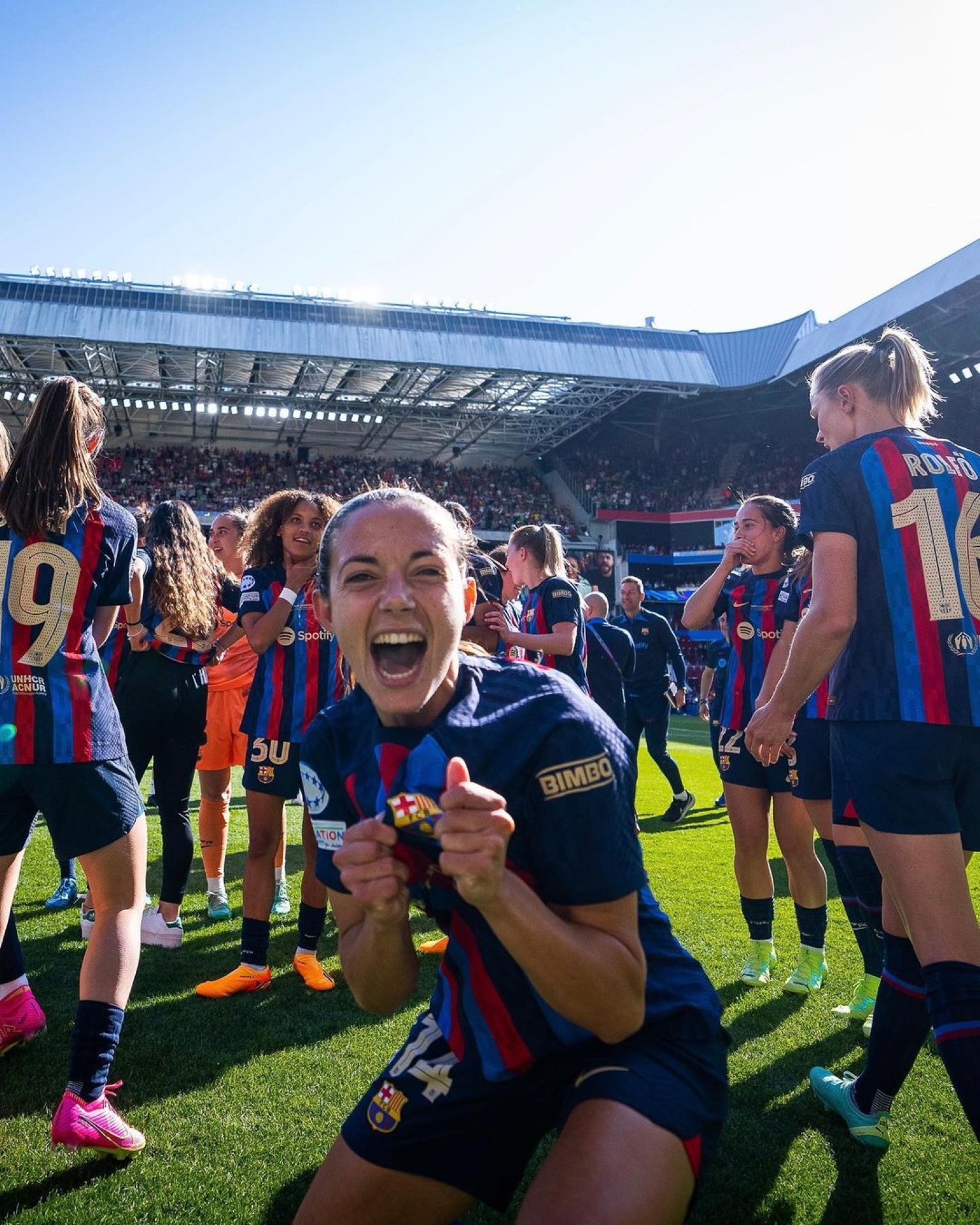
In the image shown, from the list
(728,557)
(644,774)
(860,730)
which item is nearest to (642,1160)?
(860,730)

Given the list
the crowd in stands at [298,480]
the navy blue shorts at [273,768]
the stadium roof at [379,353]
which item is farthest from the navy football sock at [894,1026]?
the crowd in stands at [298,480]

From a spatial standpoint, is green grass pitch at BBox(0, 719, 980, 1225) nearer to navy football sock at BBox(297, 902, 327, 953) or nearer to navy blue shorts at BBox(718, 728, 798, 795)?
navy football sock at BBox(297, 902, 327, 953)

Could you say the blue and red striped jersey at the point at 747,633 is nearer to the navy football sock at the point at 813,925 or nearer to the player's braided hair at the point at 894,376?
the navy football sock at the point at 813,925

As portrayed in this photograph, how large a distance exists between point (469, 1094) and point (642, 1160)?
15.4 inches

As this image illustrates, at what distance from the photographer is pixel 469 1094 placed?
1723mm

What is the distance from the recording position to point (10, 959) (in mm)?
3404

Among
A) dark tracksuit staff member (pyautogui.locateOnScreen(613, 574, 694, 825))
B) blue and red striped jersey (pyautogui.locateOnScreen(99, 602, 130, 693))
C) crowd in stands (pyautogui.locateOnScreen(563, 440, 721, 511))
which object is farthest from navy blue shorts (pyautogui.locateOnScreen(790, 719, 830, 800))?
crowd in stands (pyautogui.locateOnScreen(563, 440, 721, 511))

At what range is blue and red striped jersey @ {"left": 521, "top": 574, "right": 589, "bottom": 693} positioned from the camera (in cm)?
542

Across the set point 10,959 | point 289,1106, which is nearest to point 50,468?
point 10,959

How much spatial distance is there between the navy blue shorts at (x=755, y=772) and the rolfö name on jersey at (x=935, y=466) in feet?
6.79

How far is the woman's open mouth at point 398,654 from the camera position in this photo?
5.64ft

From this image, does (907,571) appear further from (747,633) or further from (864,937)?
(747,633)

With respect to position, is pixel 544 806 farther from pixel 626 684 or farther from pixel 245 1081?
pixel 626 684

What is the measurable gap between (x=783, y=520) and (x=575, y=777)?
343 centimetres
